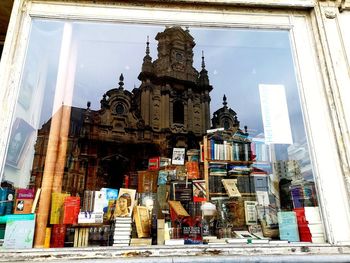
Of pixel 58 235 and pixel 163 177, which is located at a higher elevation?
pixel 163 177

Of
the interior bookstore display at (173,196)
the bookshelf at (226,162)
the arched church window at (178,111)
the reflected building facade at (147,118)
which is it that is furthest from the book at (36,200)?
the arched church window at (178,111)

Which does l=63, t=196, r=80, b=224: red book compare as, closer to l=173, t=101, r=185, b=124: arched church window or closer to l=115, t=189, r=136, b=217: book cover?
l=115, t=189, r=136, b=217: book cover

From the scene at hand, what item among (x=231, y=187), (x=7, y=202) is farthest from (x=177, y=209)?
(x=7, y=202)

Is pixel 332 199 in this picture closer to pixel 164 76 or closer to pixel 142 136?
pixel 142 136

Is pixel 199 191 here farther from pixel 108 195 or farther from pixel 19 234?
pixel 19 234

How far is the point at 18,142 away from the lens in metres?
2.44

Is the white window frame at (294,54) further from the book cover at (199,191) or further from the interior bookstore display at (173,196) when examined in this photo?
the book cover at (199,191)

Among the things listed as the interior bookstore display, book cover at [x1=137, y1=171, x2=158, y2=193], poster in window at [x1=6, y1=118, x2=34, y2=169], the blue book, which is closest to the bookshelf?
the interior bookstore display

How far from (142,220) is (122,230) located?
Answer: 0.29 m

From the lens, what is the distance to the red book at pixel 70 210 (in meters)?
2.81

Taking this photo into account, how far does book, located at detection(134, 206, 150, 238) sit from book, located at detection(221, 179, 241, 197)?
4.28ft

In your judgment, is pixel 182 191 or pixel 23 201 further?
pixel 182 191

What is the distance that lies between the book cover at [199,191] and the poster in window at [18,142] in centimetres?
223

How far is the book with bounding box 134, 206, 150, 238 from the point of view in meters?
2.90
